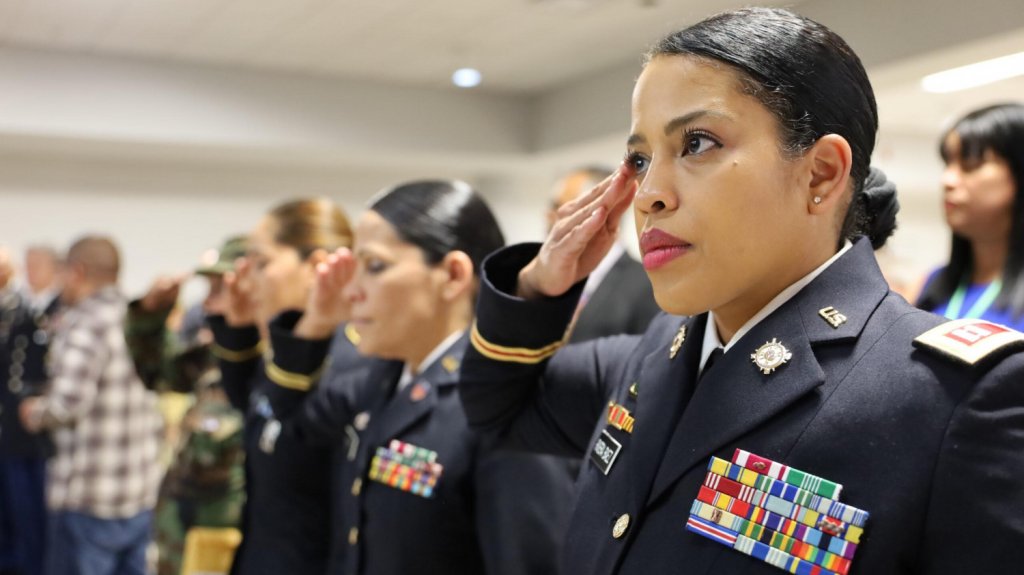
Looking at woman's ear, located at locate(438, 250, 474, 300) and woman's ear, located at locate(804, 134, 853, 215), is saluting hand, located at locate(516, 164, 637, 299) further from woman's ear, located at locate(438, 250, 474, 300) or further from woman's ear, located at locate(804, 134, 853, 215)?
woman's ear, located at locate(438, 250, 474, 300)

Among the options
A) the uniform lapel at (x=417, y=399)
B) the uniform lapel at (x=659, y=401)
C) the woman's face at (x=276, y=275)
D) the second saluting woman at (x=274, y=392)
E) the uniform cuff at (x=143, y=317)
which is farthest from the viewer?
the uniform cuff at (x=143, y=317)

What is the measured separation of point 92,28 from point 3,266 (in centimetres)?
150

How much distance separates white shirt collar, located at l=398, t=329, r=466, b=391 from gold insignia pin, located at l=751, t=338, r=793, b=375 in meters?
1.07

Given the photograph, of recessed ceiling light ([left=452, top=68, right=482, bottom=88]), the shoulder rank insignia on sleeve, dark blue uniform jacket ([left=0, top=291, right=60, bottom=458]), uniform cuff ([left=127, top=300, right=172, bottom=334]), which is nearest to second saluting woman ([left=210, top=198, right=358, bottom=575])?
uniform cuff ([left=127, top=300, right=172, bottom=334])

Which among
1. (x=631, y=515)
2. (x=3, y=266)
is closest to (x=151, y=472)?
(x=3, y=266)

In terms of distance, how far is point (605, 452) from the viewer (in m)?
1.33

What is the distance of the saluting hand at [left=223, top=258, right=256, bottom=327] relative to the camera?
3.11 m

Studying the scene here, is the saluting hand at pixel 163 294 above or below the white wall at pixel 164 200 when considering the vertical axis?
below

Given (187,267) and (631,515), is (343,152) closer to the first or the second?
(187,267)

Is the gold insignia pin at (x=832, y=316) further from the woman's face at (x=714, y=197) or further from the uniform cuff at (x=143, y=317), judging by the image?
the uniform cuff at (x=143, y=317)

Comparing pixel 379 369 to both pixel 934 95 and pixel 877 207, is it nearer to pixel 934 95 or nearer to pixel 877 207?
pixel 877 207

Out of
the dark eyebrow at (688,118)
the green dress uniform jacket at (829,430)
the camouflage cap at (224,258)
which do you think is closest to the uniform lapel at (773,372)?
the green dress uniform jacket at (829,430)

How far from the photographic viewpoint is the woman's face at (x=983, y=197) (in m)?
2.37

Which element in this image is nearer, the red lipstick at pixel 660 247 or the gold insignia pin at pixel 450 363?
the red lipstick at pixel 660 247
